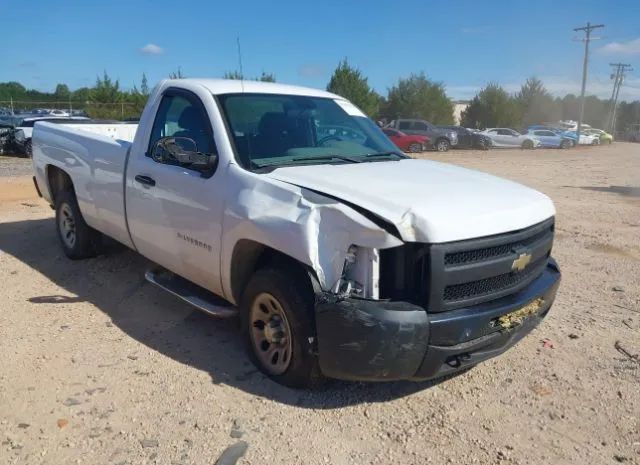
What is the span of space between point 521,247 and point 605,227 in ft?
20.9

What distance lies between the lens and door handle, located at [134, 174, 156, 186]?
→ 4.51 m

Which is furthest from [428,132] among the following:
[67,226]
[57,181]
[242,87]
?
[242,87]

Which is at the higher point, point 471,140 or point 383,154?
point 383,154

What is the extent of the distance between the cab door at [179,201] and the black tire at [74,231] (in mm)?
1413

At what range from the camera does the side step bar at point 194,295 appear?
400 centimetres

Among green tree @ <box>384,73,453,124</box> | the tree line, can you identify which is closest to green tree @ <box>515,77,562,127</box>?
the tree line

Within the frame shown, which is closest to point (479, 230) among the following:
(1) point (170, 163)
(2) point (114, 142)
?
(1) point (170, 163)

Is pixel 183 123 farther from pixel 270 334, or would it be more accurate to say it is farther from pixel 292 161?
pixel 270 334

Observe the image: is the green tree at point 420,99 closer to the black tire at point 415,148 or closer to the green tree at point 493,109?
the green tree at point 493,109

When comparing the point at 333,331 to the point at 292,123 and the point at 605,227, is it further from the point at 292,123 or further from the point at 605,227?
the point at 605,227

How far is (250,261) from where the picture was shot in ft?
12.3

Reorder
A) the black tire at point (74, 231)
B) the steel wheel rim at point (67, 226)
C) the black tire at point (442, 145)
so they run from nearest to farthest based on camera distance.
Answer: the black tire at point (74, 231) → the steel wheel rim at point (67, 226) → the black tire at point (442, 145)

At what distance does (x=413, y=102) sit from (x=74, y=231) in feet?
177

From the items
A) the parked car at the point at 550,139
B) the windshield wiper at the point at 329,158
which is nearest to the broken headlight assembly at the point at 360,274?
the windshield wiper at the point at 329,158
